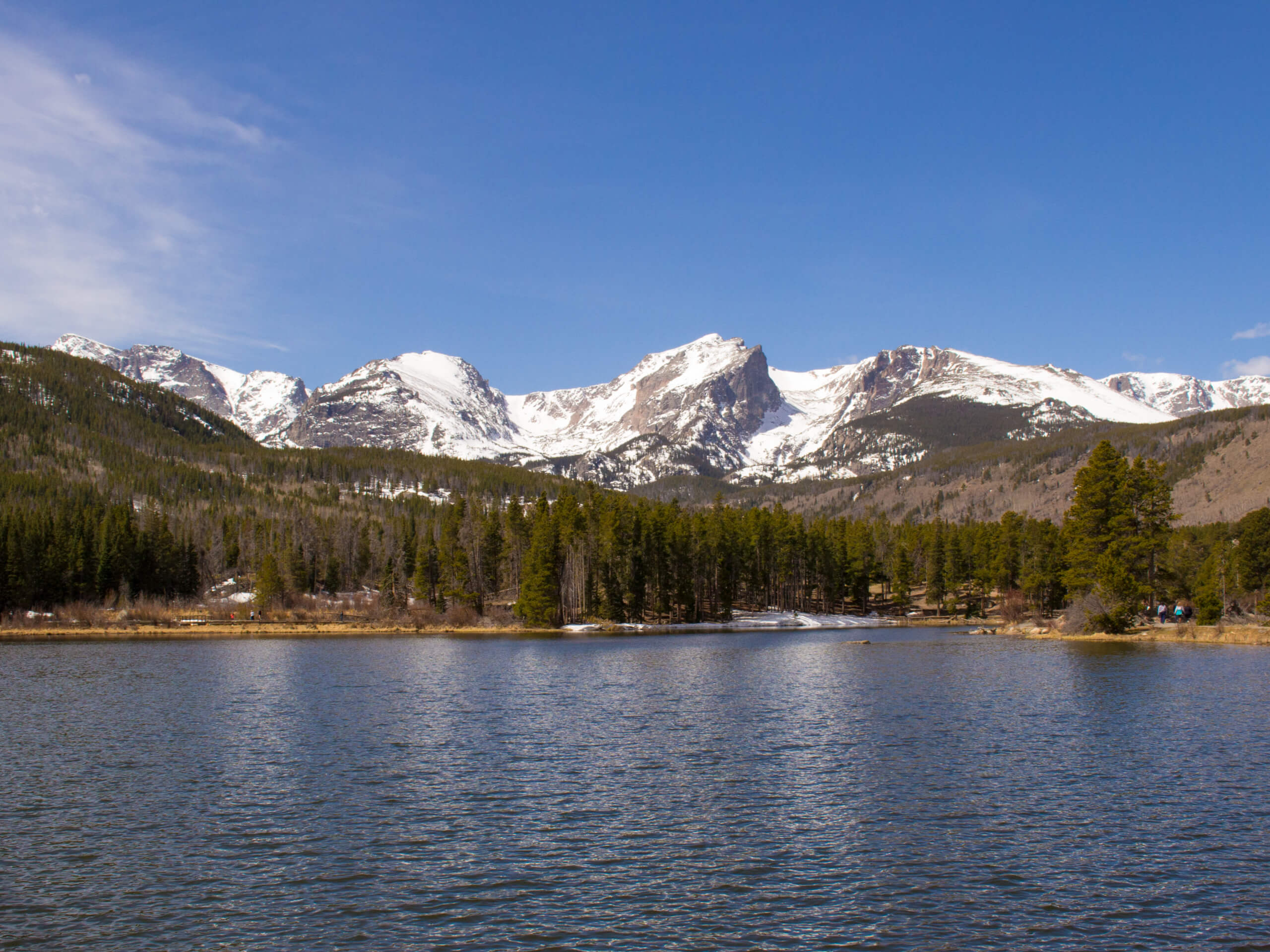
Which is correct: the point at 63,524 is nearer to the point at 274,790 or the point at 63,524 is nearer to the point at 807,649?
the point at 807,649

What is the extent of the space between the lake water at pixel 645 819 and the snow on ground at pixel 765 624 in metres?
74.3

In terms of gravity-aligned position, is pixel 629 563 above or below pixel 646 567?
above

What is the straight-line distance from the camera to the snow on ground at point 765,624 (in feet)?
425

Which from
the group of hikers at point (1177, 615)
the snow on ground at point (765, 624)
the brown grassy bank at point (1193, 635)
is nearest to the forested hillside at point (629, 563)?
the group of hikers at point (1177, 615)

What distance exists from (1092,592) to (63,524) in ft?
478

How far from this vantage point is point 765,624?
142 m

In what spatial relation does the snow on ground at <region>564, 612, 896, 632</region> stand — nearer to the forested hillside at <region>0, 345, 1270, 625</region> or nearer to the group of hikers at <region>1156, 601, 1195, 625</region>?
the forested hillside at <region>0, 345, 1270, 625</region>

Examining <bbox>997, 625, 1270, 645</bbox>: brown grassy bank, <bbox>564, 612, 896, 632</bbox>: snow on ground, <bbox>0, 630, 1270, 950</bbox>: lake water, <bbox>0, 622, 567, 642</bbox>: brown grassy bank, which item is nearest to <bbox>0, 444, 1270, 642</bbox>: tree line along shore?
<bbox>997, 625, 1270, 645</bbox>: brown grassy bank

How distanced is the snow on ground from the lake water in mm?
74304

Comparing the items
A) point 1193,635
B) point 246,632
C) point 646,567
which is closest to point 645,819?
point 1193,635

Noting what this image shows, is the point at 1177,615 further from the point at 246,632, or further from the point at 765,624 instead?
the point at 246,632

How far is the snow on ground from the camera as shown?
425ft

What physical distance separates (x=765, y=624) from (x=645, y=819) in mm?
117477

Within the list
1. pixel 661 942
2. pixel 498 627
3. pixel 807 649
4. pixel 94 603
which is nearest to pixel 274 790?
pixel 661 942
